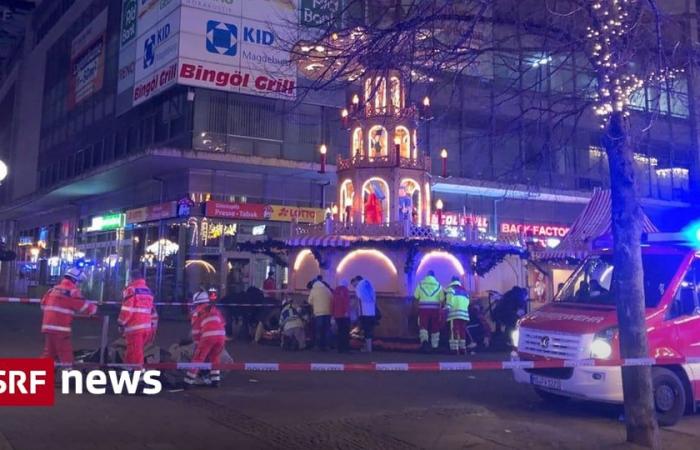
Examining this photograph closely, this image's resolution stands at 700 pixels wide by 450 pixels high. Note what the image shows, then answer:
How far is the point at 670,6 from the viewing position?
47.5 feet

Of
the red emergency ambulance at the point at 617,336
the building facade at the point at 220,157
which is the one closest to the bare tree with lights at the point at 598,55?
the red emergency ambulance at the point at 617,336

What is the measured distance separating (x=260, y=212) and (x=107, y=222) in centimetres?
1042

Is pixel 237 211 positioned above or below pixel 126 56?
below

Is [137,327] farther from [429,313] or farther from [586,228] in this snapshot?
[586,228]

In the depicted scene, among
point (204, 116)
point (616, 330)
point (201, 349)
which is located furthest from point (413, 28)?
point (204, 116)

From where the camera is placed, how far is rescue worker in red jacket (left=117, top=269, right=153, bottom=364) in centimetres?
981

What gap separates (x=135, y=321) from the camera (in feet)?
32.3

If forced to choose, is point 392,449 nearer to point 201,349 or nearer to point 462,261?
point 201,349

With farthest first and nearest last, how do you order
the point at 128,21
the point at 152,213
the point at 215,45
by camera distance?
the point at 128,21
the point at 152,213
the point at 215,45

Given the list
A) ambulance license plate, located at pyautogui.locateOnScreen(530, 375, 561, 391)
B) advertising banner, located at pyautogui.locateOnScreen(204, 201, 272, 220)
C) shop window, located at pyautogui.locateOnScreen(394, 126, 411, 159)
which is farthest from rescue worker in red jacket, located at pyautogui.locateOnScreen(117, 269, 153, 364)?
advertising banner, located at pyautogui.locateOnScreen(204, 201, 272, 220)

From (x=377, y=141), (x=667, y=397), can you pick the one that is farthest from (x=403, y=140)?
(x=667, y=397)

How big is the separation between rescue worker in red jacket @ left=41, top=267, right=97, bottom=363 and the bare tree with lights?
509 cm

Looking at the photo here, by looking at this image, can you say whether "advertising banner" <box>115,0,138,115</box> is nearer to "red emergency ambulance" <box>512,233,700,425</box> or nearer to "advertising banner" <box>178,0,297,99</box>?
"advertising banner" <box>178,0,297,99</box>

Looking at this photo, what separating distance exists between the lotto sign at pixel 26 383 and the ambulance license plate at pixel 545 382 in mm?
6587
